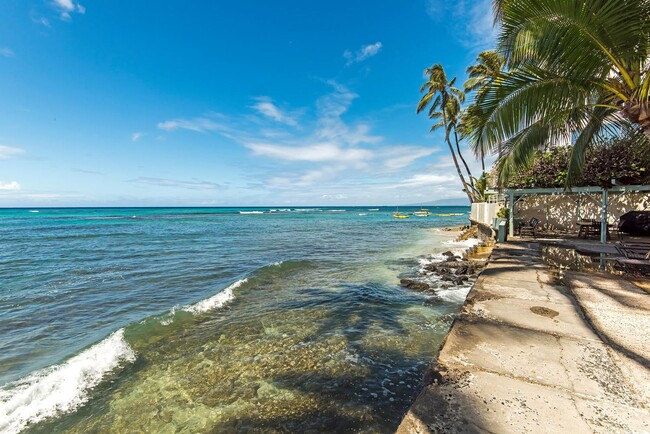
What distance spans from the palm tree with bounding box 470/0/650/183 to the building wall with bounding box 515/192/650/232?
10491mm

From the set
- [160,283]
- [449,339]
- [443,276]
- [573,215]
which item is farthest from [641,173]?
[160,283]

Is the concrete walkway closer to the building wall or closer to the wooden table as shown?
the wooden table

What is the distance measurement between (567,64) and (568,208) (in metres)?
14.2

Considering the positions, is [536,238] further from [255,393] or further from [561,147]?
[255,393]

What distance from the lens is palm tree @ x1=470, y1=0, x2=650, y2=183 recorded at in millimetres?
4125

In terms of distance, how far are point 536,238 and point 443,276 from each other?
6380 mm

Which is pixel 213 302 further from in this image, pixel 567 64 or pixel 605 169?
pixel 605 169

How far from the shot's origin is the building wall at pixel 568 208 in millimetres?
13609

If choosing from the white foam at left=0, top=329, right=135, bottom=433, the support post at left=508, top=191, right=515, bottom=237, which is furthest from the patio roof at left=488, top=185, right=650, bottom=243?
the white foam at left=0, top=329, right=135, bottom=433

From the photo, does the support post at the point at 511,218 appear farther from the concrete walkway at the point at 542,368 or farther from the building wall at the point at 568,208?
the concrete walkway at the point at 542,368

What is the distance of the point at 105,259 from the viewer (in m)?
13.7

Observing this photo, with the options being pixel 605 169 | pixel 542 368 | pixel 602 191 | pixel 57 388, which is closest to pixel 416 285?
pixel 542 368

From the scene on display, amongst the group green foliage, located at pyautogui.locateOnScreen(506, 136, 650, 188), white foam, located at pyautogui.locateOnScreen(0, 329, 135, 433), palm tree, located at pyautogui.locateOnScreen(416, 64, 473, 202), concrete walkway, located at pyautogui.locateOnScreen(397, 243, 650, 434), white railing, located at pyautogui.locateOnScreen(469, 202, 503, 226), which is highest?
palm tree, located at pyautogui.locateOnScreen(416, 64, 473, 202)

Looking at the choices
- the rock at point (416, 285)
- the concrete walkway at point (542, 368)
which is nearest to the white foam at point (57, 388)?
the concrete walkway at point (542, 368)
